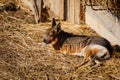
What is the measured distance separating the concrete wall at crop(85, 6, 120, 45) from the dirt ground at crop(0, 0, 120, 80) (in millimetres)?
179

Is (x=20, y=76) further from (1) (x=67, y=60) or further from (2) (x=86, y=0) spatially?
(2) (x=86, y=0)

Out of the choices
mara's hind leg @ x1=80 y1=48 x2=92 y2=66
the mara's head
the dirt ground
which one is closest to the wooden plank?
the dirt ground

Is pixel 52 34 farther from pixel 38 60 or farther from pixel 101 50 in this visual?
pixel 101 50

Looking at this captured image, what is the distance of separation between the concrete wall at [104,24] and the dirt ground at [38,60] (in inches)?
7.0

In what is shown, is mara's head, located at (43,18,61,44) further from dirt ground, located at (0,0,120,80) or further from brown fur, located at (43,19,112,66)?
dirt ground, located at (0,0,120,80)

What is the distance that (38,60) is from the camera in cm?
643

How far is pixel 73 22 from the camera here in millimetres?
8102

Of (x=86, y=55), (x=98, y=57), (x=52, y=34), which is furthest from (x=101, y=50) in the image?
(x=52, y=34)

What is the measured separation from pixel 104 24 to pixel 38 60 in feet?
4.99

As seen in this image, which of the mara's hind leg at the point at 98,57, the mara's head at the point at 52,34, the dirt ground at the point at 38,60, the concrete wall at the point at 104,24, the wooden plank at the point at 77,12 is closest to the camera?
the dirt ground at the point at 38,60

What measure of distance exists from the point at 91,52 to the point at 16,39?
1.76m

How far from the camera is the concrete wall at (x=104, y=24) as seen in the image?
6742 millimetres

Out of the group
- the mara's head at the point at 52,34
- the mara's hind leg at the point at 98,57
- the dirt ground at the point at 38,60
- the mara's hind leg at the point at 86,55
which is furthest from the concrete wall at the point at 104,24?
the mara's head at the point at 52,34

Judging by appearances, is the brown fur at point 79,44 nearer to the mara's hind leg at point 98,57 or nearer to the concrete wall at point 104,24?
the mara's hind leg at point 98,57
